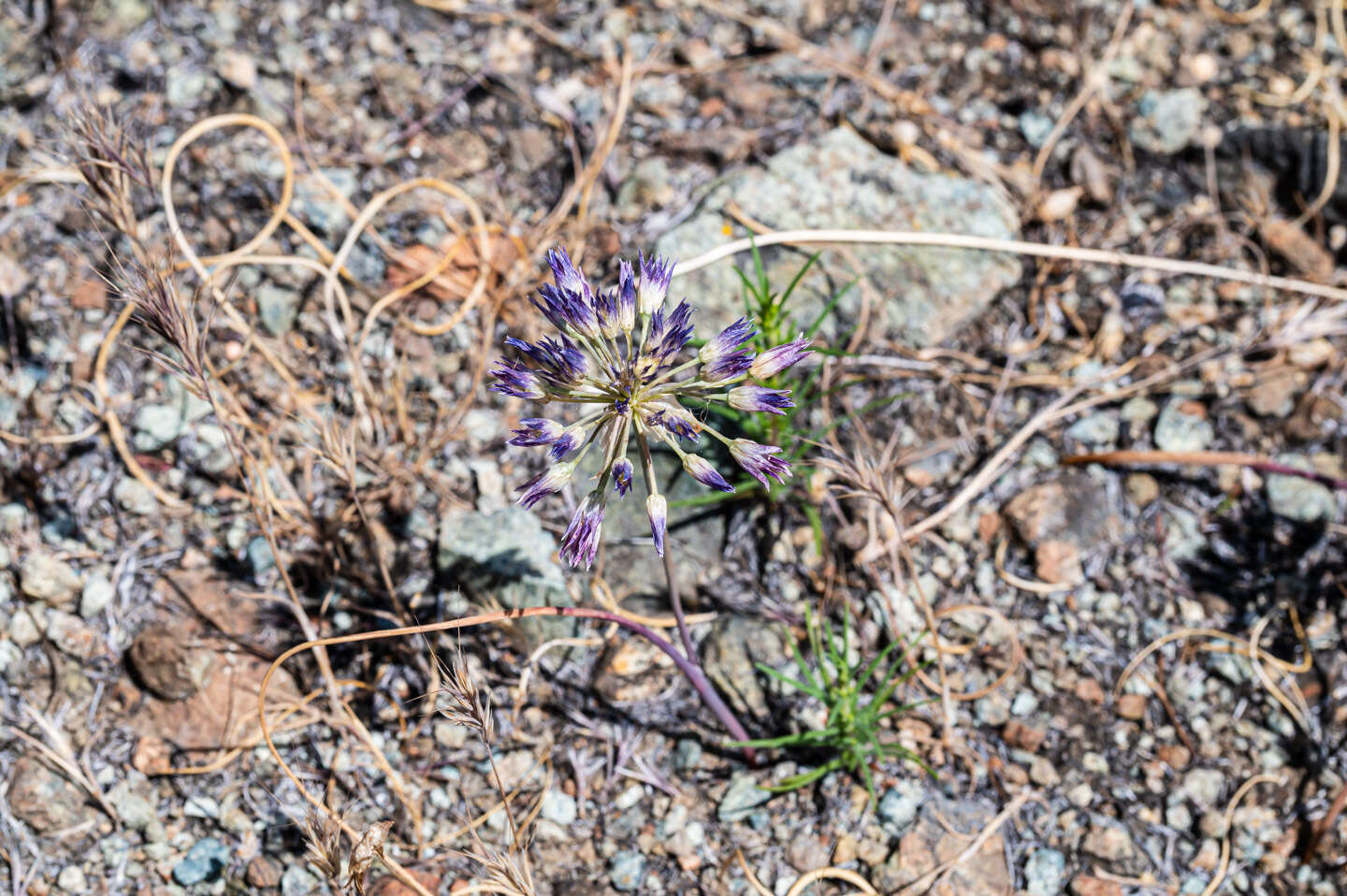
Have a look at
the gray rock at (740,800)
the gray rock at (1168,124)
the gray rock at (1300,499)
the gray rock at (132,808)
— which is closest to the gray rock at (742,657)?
the gray rock at (740,800)

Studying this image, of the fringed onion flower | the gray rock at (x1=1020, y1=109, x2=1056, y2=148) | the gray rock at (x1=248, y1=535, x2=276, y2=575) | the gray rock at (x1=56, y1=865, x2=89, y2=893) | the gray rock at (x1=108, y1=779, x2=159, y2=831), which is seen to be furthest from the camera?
the gray rock at (x1=1020, y1=109, x2=1056, y2=148)

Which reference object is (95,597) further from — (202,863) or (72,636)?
(202,863)

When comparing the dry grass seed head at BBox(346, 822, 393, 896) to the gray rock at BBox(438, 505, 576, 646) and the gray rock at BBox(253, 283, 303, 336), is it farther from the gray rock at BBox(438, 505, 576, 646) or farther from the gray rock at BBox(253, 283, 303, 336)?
the gray rock at BBox(253, 283, 303, 336)

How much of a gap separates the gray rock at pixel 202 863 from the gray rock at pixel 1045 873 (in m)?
2.79

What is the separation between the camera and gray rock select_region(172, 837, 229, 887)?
3.40m

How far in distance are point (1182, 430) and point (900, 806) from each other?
202 centimetres

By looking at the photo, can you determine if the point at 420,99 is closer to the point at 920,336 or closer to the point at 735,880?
the point at 920,336

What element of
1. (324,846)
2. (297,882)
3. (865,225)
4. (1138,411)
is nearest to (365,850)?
(324,846)

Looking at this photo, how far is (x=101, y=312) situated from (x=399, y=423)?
4.58 ft

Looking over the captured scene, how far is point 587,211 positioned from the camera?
4.46 m

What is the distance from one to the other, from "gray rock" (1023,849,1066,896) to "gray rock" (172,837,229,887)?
279cm

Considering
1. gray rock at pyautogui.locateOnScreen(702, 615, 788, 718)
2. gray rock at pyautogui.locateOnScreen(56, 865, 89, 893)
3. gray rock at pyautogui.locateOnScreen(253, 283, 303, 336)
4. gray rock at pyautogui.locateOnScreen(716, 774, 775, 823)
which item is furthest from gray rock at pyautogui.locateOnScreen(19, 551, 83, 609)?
gray rock at pyautogui.locateOnScreen(716, 774, 775, 823)

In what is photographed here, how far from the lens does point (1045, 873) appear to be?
3494mm

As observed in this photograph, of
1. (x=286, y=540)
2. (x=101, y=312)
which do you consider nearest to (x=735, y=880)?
(x=286, y=540)
